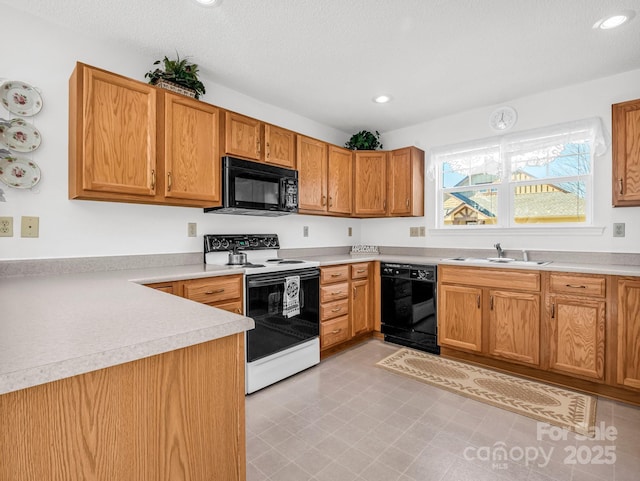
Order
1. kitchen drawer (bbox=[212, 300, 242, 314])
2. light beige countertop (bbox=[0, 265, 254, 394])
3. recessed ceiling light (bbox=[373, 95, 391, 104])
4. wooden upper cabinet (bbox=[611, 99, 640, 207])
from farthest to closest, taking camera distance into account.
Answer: recessed ceiling light (bbox=[373, 95, 391, 104]), wooden upper cabinet (bbox=[611, 99, 640, 207]), kitchen drawer (bbox=[212, 300, 242, 314]), light beige countertop (bbox=[0, 265, 254, 394])

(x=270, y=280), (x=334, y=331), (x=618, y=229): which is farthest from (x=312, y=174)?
(x=618, y=229)

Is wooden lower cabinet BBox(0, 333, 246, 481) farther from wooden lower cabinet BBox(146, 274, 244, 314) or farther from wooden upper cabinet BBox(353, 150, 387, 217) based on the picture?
wooden upper cabinet BBox(353, 150, 387, 217)

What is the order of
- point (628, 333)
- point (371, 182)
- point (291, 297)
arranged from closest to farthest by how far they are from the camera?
point (628, 333) → point (291, 297) → point (371, 182)

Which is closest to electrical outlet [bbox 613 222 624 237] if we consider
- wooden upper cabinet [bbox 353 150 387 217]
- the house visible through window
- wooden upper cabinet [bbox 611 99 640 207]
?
the house visible through window

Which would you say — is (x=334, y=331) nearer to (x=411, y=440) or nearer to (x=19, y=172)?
(x=411, y=440)

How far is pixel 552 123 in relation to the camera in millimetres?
3033

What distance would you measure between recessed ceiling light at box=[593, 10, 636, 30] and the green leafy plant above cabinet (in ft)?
7.40

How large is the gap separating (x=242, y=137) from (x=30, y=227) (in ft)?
5.10

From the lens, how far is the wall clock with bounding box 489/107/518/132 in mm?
3242

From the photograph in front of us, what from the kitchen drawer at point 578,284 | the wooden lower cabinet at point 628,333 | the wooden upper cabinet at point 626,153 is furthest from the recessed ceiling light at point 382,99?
the wooden lower cabinet at point 628,333

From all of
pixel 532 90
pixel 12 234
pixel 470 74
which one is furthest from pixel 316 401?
pixel 532 90

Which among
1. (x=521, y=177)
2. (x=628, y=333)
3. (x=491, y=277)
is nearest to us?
(x=628, y=333)

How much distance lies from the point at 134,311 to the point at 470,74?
3.00 m

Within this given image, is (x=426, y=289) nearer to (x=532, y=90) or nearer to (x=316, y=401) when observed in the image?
(x=316, y=401)
